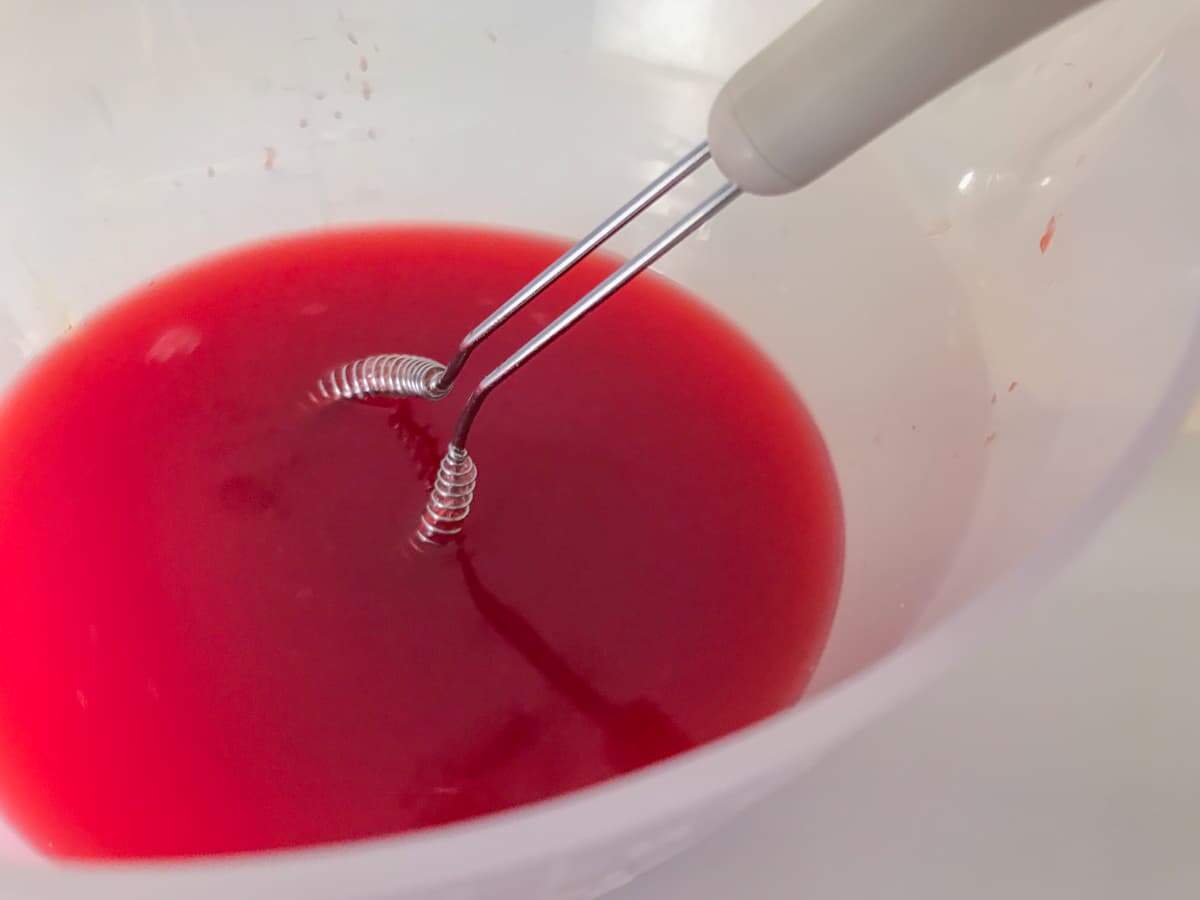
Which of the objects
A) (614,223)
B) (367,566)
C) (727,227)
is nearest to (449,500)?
(367,566)

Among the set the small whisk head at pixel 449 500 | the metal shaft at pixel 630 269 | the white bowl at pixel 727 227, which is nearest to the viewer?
the white bowl at pixel 727 227

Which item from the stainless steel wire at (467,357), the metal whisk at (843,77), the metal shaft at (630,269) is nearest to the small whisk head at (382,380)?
the stainless steel wire at (467,357)

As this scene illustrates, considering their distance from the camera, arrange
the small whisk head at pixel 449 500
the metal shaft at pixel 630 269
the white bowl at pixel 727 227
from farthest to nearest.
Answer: the small whisk head at pixel 449 500 → the metal shaft at pixel 630 269 → the white bowl at pixel 727 227

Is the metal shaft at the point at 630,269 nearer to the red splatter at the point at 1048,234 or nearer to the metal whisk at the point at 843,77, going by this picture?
the metal whisk at the point at 843,77

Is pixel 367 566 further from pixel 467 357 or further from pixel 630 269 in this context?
pixel 630 269

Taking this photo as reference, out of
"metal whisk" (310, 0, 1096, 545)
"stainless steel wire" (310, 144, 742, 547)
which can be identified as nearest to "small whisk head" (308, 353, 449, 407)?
"stainless steel wire" (310, 144, 742, 547)
